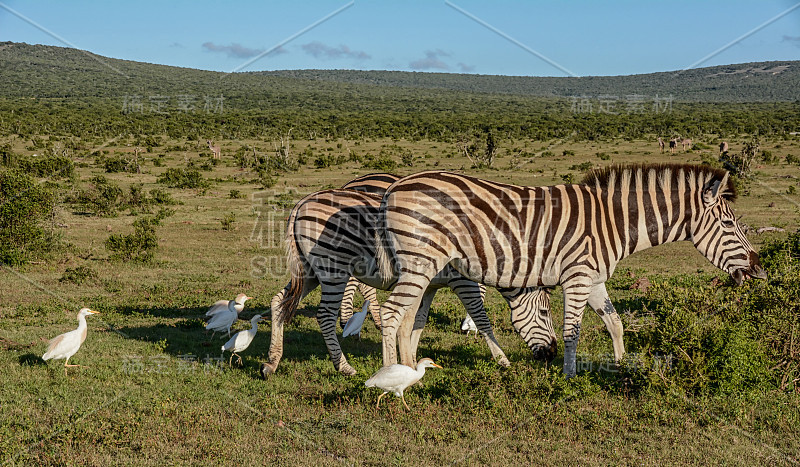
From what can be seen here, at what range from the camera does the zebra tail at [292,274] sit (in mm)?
9258

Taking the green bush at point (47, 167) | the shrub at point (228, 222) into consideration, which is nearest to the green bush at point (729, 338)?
the shrub at point (228, 222)

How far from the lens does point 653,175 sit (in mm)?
8398

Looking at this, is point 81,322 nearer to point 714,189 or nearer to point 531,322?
point 531,322

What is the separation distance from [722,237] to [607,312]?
164 centimetres

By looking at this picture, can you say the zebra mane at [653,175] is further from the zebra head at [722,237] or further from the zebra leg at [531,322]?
A: the zebra leg at [531,322]

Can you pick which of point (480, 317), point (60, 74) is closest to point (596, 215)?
point (480, 317)

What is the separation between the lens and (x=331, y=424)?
7.18m

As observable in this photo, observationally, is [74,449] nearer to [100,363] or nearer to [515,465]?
[100,363]

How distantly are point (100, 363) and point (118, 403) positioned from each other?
5.94 feet

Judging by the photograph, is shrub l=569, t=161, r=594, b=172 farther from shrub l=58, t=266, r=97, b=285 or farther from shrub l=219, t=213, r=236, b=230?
shrub l=58, t=266, r=97, b=285

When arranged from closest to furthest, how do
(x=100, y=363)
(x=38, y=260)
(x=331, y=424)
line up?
(x=331, y=424), (x=100, y=363), (x=38, y=260)

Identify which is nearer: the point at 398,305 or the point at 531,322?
the point at 398,305

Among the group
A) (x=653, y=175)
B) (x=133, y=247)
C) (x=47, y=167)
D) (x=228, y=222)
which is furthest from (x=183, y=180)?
(x=653, y=175)

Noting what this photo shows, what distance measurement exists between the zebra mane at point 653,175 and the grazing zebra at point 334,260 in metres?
2.22
